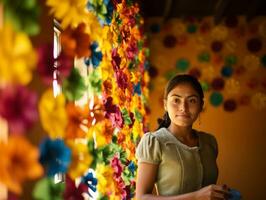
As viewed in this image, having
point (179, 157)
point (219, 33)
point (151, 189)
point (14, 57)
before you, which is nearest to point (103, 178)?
point (151, 189)

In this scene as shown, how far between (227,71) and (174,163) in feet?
→ 11.6

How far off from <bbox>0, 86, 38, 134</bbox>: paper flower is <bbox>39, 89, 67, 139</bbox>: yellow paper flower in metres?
0.07

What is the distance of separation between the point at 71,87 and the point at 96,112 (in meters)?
0.26

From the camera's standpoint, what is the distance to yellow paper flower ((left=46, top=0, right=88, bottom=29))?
950mm

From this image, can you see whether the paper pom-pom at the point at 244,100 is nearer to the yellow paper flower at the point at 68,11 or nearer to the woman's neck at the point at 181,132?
the woman's neck at the point at 181,132

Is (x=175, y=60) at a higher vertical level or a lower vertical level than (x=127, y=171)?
higher

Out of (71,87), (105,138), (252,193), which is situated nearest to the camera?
(71,87)

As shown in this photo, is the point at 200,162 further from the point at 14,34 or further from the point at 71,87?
the point at 14,34

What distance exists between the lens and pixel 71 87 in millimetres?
1028

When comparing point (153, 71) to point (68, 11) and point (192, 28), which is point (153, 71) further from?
point (68, 11)

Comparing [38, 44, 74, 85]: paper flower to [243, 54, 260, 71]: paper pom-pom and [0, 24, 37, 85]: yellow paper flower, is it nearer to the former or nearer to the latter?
[0, 24, 37, 85]: yellow paper flower

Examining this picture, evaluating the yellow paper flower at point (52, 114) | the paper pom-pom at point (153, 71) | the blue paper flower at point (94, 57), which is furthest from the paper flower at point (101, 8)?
the paper pom-pom at point (153, 71)

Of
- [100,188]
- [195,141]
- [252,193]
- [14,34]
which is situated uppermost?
[14,34]

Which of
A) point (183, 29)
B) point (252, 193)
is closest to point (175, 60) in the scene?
point (183, 29)
